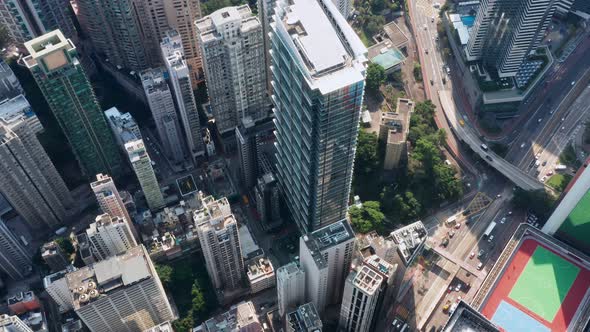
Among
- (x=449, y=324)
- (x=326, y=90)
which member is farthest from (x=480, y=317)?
(x=326, y=90)

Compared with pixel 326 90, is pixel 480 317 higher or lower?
lower

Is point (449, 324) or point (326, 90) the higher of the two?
point (326, 90)

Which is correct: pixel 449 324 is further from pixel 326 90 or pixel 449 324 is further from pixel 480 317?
pixel 326 90
